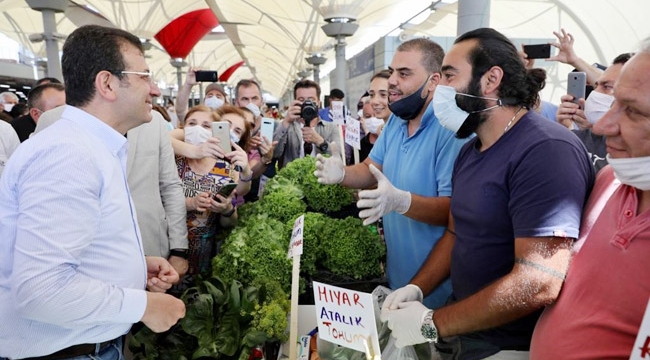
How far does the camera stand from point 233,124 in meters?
3.73

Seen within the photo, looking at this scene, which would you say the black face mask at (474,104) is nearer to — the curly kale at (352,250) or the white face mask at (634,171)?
the white face mask at (634,171)

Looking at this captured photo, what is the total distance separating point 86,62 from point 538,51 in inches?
123

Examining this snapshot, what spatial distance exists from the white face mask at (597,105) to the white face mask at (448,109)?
1.35m

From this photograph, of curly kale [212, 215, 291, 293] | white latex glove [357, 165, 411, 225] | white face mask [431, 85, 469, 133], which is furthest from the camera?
curly kale [212, 215, 291, 293]

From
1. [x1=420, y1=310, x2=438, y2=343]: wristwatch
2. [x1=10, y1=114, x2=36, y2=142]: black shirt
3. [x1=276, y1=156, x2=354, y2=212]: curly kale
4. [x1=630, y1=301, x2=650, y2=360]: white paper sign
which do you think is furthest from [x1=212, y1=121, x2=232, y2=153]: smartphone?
[x1=10, y1=114, x2=36, y2=142]: black shirt

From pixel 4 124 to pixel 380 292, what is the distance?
3.74 meters

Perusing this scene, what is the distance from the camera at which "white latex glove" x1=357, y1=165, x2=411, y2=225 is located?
2.08m

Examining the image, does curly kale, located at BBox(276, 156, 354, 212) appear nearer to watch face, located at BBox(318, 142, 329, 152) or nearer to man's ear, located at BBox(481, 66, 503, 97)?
man's ear, located at BBox(481, 66, 503, 97)

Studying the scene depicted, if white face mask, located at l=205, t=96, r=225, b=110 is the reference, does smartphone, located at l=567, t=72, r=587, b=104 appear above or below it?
above

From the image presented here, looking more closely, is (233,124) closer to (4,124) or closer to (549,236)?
(4,124)

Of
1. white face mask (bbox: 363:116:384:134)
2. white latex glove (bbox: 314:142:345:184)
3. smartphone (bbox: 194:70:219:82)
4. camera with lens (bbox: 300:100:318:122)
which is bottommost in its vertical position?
white latex glove (bbox: 314:142:345:184)

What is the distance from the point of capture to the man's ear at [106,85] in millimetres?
1610

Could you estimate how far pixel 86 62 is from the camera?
5.27 feet

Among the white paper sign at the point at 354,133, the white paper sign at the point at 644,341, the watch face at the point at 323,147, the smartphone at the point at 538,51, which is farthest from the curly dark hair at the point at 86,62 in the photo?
the watch face at the point at 323,147
